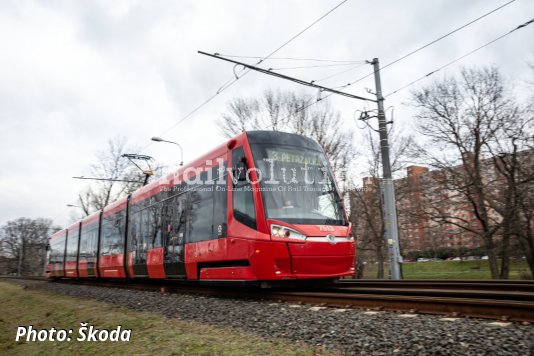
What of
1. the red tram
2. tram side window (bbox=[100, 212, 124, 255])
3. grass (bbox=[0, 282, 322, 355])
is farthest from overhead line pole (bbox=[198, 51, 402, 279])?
tram side window (bbox=[100, 212, 124, 255])

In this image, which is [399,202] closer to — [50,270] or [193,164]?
[193,164]

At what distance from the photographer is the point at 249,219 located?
760 centimetres

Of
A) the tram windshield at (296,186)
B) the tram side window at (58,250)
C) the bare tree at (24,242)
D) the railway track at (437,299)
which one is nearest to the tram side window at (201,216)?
the railway track at (437,299)

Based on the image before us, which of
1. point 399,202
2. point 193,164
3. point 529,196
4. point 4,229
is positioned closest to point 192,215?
point 193,164

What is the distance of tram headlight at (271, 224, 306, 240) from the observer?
7270mm

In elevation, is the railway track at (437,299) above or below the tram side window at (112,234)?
below

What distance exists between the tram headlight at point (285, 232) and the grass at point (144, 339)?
7.10ft

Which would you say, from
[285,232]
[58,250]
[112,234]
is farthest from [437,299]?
[58,250]

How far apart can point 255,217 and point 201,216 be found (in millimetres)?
2188

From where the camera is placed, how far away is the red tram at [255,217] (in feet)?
24.1

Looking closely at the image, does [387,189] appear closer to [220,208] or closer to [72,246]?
[220,208]

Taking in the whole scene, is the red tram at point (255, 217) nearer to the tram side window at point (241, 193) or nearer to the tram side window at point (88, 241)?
the tram side window at point (241, 193)

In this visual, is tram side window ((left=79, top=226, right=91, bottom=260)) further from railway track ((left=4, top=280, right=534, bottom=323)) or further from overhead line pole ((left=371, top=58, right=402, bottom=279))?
overhead line pole ((left=371, top=58, right=402, bottom=279))

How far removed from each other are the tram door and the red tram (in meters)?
0.02
